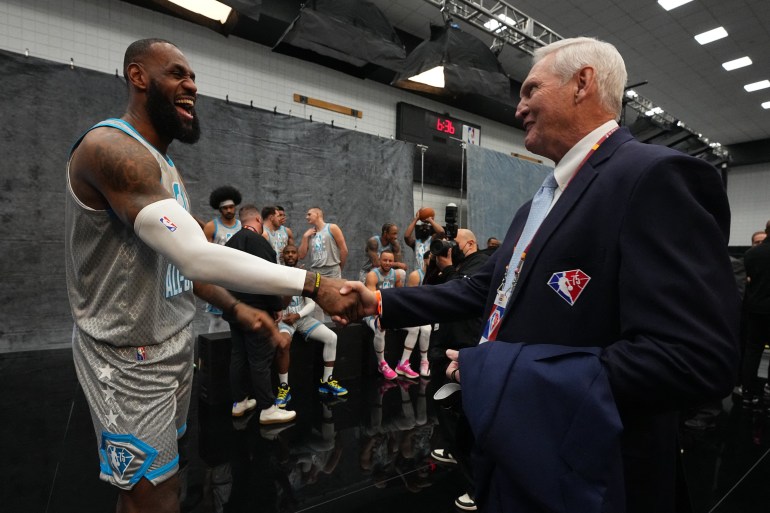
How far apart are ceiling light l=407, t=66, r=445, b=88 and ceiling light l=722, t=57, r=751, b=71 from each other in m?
7.11

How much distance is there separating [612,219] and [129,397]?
1.42m

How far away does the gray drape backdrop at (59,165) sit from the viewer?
4.53 metres

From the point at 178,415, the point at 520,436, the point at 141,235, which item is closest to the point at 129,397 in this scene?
the point at 178,415

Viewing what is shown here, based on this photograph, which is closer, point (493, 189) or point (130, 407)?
point (130, 407)

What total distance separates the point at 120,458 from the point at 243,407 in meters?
2.24

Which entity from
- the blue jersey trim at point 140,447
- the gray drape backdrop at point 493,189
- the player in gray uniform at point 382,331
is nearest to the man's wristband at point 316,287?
the blue jersey trim at point 140,447

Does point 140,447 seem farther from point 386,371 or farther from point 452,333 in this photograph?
point 386,371

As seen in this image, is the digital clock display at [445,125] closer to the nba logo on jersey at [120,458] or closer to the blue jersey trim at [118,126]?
the blue jersey trim at [118,126]

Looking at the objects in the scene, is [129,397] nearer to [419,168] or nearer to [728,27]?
[419,168]

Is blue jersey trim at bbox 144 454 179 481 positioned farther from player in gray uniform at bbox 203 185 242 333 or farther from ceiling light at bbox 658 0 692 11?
ceiling light at bbox 658 0 692 11

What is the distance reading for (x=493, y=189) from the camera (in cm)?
833

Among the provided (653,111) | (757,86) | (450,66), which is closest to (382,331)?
(450,66)

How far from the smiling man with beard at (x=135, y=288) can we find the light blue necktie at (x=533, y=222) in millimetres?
608

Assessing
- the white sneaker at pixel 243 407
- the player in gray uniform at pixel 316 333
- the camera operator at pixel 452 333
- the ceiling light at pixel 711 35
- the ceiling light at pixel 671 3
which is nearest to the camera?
the camera operator at pixel 452 333
